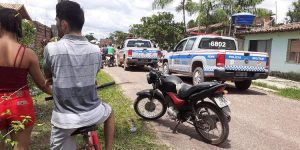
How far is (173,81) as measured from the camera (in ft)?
20.7

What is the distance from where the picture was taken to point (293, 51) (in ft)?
64.5

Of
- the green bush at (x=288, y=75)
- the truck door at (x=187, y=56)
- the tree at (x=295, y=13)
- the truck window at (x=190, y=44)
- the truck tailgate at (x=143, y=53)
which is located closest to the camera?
the truck door at (x=187, y=56)

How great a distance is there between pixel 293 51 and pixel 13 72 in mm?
19046

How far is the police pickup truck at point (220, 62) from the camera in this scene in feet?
35.1

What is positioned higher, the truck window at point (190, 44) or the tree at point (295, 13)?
the tree at point (295, 13)

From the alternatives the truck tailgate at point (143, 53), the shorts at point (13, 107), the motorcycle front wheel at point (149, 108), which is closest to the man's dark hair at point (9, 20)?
the shorts at point (13, 107)

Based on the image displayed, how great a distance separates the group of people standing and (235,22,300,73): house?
17.6 meters

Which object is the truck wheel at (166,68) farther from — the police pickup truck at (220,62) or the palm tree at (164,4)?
the palm tree at (164,4)

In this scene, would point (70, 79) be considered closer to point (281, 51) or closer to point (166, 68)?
point (166, 68)

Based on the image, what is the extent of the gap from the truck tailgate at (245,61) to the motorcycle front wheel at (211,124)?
17.1 feet

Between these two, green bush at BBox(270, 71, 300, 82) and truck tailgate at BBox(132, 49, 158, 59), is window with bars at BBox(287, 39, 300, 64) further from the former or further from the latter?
truck tailgate at BBox(132, 49, 158, 59)

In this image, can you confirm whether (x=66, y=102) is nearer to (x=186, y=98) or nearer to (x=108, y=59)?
(x=186, y=98)

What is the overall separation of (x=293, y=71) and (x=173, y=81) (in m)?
14.8

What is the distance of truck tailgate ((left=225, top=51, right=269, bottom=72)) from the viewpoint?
10641 mm
